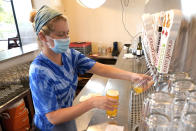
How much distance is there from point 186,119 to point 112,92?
421mm

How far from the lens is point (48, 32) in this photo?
93 centimetres

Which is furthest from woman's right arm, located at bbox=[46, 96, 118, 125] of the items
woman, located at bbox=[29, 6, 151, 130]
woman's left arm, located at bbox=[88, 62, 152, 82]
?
woman's left arm, located at bbox=[88, 62, 152, 82]

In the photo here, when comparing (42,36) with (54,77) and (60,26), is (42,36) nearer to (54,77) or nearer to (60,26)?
(60,26)

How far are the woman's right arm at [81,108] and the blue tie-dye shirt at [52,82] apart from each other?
45 mm

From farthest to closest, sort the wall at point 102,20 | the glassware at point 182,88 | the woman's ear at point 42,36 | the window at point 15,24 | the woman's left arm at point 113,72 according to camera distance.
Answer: the wall at point 102,20 < the window at point 15,24 < the woman's left arm at point 113,72 < the woman's ear at point 42,36 < the glassware at point 182,88

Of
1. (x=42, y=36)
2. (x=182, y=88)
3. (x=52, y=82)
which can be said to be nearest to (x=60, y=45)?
(x=42, y=36)

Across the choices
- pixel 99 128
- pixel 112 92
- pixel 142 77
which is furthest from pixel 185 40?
pixel 99 128

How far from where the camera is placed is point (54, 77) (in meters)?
0.93

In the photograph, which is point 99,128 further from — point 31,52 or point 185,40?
point 31,52

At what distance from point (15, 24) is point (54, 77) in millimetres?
2346

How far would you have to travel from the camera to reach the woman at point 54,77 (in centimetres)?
80

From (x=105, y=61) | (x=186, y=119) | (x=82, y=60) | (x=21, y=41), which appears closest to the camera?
(x=186, y=119)

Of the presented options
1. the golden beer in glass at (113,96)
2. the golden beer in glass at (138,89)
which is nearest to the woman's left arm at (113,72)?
the golden beer in glass at (138,89)

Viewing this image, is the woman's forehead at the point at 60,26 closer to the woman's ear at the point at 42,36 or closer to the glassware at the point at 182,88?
the woman's ear at the point at 42,36
